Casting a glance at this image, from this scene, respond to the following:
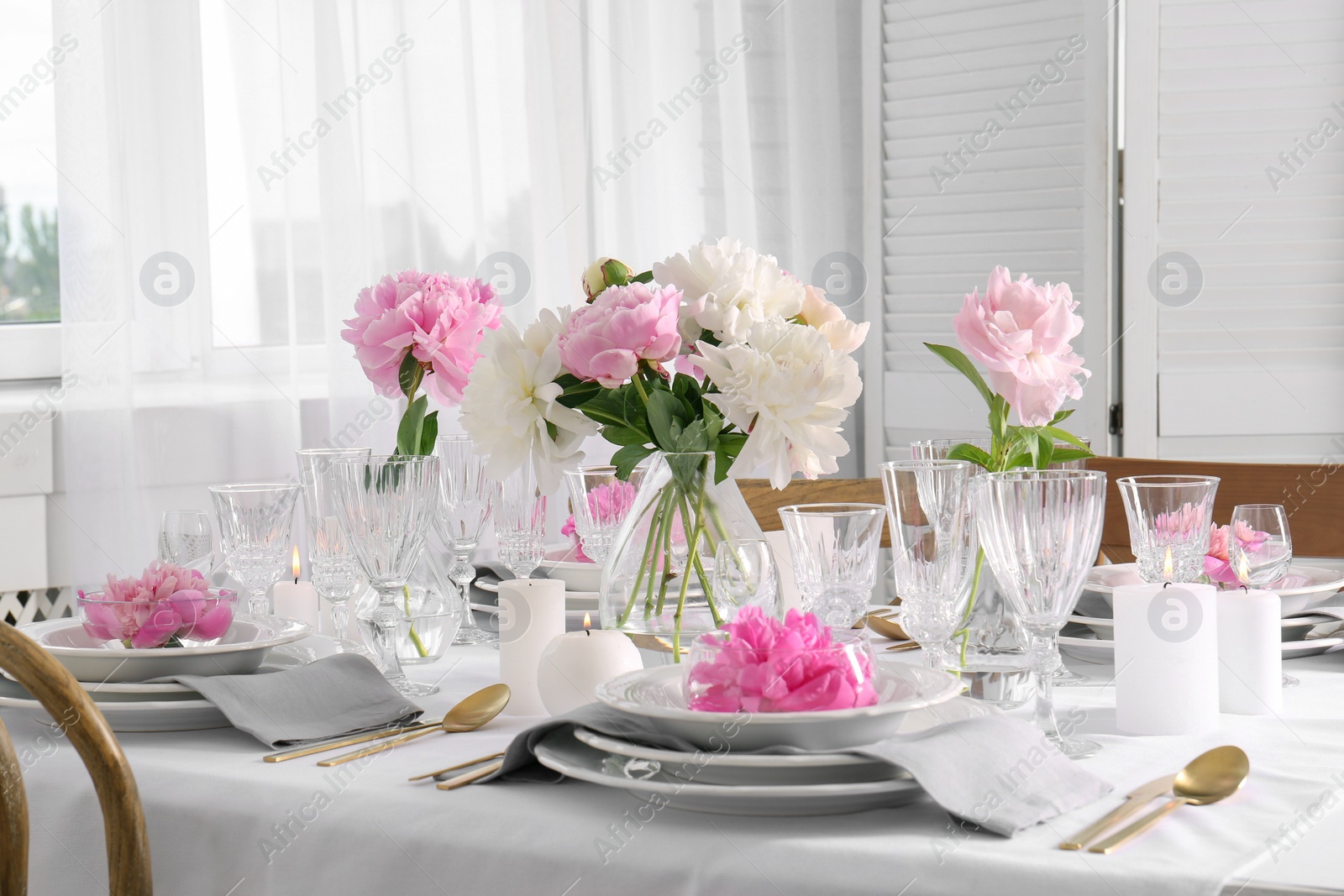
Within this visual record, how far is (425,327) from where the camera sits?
126 cm

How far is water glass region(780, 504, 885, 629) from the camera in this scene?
965mm

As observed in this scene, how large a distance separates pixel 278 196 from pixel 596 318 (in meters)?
1.45

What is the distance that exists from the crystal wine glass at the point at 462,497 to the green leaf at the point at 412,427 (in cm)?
6

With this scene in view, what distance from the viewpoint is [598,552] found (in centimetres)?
132

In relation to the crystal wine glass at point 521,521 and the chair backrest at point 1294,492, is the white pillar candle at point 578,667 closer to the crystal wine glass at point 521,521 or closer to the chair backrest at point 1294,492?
the crystal wine glass at point 521,521

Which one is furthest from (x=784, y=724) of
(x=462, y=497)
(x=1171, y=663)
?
(x=462, y=497)

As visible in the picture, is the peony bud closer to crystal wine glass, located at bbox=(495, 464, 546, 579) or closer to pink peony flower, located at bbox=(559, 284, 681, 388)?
pink peony flower, located at bbox=(559, 284, 681, 388)

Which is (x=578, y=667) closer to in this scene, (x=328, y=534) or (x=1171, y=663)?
(x=328, y=534)

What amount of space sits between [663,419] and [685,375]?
0.17 feet

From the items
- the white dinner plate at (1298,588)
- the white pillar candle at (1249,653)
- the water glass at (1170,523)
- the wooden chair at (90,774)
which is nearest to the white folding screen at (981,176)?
the white dinner plate at (1298,588)

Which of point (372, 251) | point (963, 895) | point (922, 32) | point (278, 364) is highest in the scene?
point (922, 32)

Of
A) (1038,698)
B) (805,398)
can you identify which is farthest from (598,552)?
(1038,698)

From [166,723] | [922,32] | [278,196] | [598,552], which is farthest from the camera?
[922,32]

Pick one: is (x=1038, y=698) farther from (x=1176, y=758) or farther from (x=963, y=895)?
(x=963, y=895)
